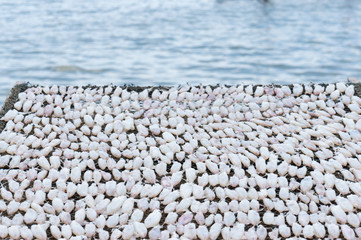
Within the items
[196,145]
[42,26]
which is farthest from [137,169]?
[42,26]

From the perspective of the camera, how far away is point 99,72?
7.49 feet

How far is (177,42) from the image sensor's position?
8.88 ft

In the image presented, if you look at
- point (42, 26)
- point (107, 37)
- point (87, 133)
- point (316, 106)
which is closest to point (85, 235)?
point (87, 133)

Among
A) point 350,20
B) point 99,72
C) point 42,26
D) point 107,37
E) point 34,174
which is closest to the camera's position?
point 34,174

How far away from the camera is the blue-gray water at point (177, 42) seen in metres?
2.25

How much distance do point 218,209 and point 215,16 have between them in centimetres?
258

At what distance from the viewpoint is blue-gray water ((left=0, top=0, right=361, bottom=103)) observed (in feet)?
7.39

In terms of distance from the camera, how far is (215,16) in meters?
3.28

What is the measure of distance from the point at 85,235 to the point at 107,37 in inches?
83.4

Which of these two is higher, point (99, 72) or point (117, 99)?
point (117, 99)

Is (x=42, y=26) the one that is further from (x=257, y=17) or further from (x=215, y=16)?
(x=257, y=17)

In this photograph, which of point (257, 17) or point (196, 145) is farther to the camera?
point (257, 17)

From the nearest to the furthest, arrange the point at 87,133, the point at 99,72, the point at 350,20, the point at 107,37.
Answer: the point at 87,133 → the point at 99,72 → the point at 107,37 → the point at 350,20

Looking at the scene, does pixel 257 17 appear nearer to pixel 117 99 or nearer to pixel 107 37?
pixel 107 37
